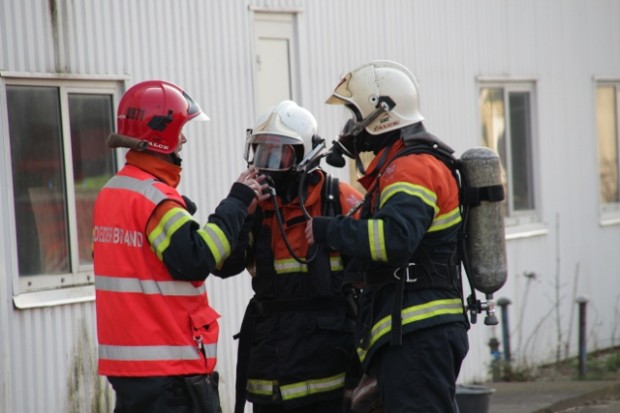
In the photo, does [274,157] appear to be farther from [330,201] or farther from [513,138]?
[513,138]

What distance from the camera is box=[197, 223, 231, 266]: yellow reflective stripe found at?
4926 millimetres

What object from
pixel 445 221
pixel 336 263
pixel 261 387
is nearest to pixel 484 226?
pixel 445 221

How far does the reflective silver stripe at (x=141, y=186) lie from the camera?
4.93 metres

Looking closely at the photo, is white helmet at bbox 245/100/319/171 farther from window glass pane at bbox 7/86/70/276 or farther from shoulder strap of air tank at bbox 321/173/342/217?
window glass pane at bbox 7/86/70/276

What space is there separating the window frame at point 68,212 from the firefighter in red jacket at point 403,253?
109 inches

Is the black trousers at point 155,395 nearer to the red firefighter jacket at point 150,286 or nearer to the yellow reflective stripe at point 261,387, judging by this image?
the red firefighter jacket at point 150,286

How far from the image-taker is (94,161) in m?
8.02

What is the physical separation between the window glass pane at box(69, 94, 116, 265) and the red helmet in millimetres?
2787

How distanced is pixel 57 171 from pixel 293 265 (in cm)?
275

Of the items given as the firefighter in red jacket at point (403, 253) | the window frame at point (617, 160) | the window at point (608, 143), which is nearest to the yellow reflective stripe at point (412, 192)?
the firefighter in red jacket at point (403, 253)

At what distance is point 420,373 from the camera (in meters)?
5.16

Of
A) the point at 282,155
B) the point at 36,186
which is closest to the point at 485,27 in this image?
the point at 36,186

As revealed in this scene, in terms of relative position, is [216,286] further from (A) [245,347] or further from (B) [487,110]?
(B) [487,110]

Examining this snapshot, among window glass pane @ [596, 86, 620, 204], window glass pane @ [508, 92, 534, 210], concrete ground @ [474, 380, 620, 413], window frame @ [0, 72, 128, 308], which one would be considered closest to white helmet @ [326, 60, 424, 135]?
window frame @ [0, 72, 128, 308]
